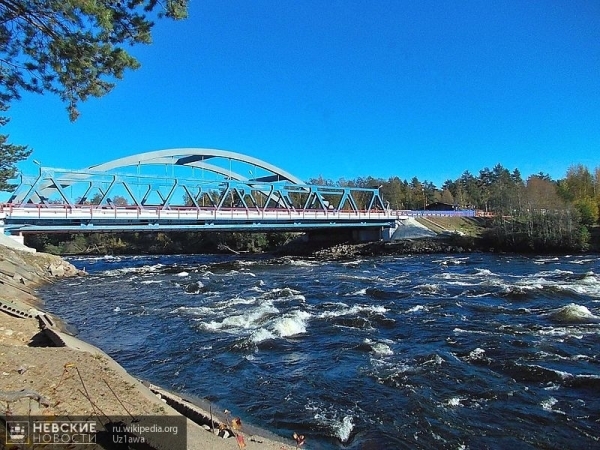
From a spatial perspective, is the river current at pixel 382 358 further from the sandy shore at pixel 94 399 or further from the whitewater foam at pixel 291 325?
the sandy shore at pixel 94 399

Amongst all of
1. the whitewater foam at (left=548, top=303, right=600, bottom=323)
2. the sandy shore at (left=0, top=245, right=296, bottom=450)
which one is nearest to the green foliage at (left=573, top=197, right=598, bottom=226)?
the whitewater foam at (left=548, top=303, right=600, bottom=323)

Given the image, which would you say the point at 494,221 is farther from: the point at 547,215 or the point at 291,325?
the point at 291,325

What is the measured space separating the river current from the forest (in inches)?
1114

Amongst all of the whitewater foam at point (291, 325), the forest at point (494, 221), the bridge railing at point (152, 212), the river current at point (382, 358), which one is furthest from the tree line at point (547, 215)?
the whitewater foam at point (291, 325)

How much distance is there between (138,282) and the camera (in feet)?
96.2

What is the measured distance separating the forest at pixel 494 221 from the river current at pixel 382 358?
92.9 ft

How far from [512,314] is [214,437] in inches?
526

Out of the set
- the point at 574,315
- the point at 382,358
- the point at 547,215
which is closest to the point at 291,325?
the point at 382,358

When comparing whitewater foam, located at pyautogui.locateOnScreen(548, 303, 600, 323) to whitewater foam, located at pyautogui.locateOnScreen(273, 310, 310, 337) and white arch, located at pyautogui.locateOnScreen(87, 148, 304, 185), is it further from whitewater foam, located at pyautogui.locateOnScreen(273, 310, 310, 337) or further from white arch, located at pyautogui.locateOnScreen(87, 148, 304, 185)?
white arch, located at pyautogui.locateOnScreen(87, 148, 304, 185)

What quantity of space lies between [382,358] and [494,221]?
54.8 metres

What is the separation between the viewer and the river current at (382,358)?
7.01 meters

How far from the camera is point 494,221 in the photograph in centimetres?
5831

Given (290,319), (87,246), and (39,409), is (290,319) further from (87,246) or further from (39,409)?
(87,246)

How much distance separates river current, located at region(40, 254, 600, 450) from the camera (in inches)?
276
